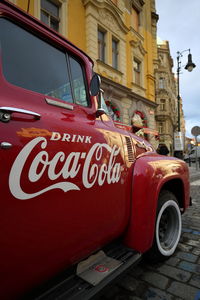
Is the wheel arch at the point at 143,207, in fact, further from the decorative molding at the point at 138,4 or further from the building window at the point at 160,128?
the building window at the point at 160,128

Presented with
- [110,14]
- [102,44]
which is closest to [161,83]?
[110,14]

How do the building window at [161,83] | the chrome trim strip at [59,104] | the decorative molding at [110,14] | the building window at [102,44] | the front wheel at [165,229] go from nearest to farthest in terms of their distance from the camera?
the chrome trim strip at [59,104] → the front wheel at [165,229] → the decorative molding at [110,14] → the building window at [102,44] → the building window at [161,83]

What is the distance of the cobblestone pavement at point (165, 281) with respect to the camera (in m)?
1.64

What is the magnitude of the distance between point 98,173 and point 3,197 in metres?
0.71

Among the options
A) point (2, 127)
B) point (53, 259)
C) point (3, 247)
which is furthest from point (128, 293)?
point (2, 127)

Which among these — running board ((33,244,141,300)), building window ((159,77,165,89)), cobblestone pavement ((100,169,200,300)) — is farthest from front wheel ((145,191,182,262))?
building window ((159,77,165,89))

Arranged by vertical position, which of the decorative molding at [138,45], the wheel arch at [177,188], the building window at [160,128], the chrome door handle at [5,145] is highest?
the decorative molding at [138,45]

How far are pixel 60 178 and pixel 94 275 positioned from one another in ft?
2.57

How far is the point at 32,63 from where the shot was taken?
134 centimetres

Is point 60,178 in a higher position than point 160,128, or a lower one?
lower

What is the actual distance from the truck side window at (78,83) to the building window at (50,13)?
315 inches

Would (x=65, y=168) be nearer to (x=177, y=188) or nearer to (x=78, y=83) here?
(x=78, y=83)

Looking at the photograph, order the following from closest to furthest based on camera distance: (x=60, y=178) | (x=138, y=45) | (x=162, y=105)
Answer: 1. (x=60, y=178)
2. (x=138, y=45)
3. (x=162, y=105)

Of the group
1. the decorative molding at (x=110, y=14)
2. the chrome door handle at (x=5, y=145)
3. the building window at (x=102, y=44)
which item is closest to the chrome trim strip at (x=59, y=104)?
the chrome door handle at (x=5, y=145)
